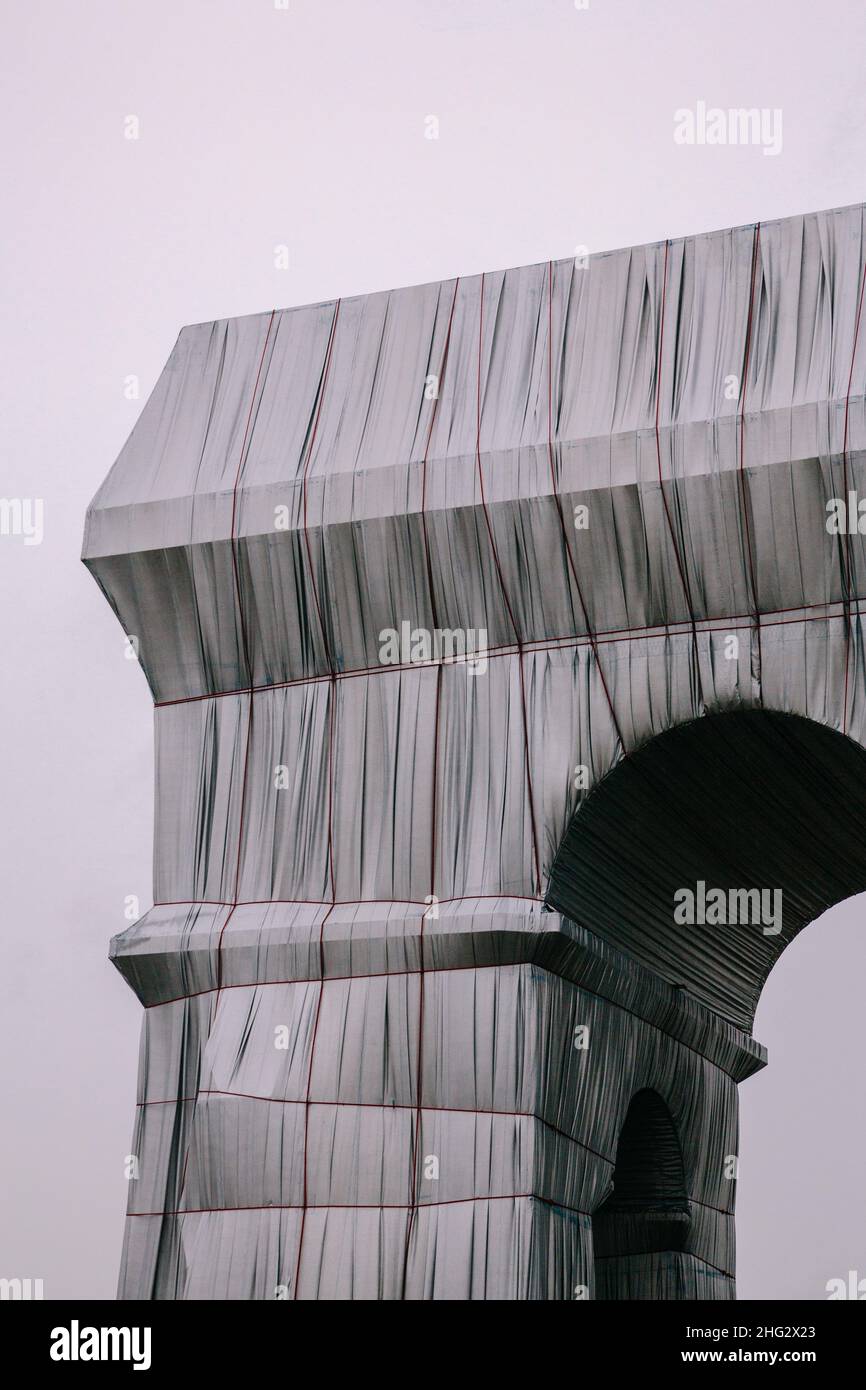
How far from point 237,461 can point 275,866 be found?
13.3 ft

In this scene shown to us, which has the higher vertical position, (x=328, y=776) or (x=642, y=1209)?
(x=328, y=776)

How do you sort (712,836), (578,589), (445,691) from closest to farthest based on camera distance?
(578,589) → (445,691) → (712,836)

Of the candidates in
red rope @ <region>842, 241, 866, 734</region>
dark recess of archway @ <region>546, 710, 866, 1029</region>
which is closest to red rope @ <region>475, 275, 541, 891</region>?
dark recess of archway @ <region>546, 710, 866, 1029</region>

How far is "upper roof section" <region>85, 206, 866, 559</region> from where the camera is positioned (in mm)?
17250

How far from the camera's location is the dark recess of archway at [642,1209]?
2045 centimetres

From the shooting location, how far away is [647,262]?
18.4 metres

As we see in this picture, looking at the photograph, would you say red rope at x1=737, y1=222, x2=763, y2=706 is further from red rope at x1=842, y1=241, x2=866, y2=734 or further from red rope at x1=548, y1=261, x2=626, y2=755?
red rope at x1=548, y1=261, x2=626, y2=755

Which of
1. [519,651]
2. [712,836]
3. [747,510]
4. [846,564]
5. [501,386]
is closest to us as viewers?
→ [846,564]

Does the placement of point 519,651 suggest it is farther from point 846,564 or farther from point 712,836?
point 846,564

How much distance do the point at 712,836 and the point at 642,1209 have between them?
4.41 m

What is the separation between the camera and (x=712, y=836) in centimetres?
1928

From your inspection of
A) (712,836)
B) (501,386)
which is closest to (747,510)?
(501,386)

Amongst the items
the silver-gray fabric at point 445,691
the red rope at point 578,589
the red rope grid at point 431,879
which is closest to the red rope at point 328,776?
the silver-gray fabric at point 445,691

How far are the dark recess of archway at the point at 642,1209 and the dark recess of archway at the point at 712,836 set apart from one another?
167cm
